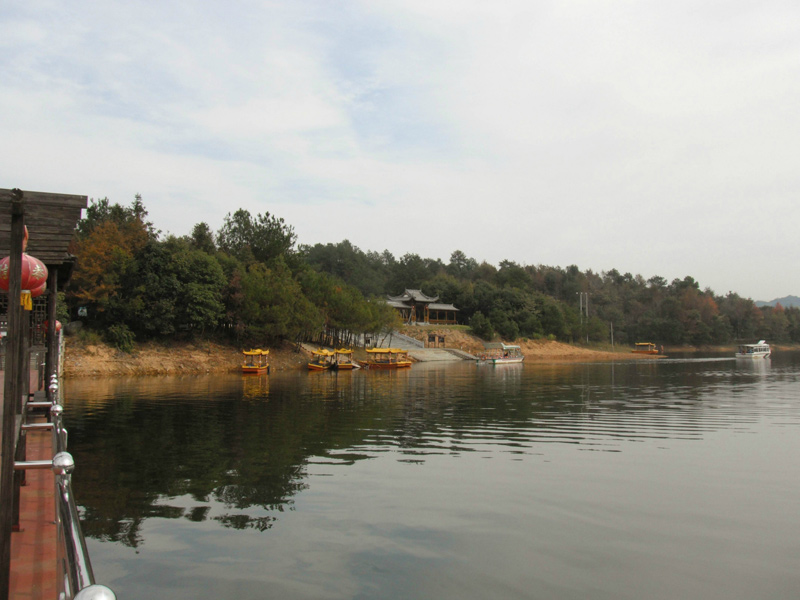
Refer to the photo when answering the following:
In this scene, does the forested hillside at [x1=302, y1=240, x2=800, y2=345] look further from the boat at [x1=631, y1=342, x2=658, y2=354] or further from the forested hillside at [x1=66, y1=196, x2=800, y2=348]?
the boat at [x1=631, y1=342, x2=658, y2=354]

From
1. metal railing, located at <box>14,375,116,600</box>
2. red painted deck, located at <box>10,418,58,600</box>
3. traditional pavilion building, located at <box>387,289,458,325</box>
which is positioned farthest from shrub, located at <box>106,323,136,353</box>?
metal railing, located at <box>14,375,116,600</box>

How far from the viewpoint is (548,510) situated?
7840 millimetres

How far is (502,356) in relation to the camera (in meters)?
52.7

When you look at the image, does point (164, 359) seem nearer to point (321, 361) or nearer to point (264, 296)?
point (264, 296)

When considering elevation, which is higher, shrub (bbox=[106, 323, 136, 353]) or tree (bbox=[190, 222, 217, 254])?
tree (bbox=[190, 222, 217, 254])

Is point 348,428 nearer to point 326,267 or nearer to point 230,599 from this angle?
point 230,599

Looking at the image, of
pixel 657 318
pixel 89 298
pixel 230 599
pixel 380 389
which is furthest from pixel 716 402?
pixel 657 318

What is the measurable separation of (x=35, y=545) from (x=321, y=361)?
3311cm

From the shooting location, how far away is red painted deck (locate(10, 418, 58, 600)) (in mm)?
4453

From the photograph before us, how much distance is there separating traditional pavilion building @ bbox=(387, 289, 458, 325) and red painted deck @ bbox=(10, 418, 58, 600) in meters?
58.0

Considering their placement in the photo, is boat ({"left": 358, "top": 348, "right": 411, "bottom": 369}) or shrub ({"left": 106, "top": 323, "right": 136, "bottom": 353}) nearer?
shrub ({"left": 106, "top": 323, "right": 136, "bottom": 353})

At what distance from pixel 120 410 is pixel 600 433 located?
13.4 meters

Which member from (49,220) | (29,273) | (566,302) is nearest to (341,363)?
(29,273)

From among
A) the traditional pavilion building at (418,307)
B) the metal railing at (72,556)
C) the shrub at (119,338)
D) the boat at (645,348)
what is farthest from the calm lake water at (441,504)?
the boat at (645,348)
